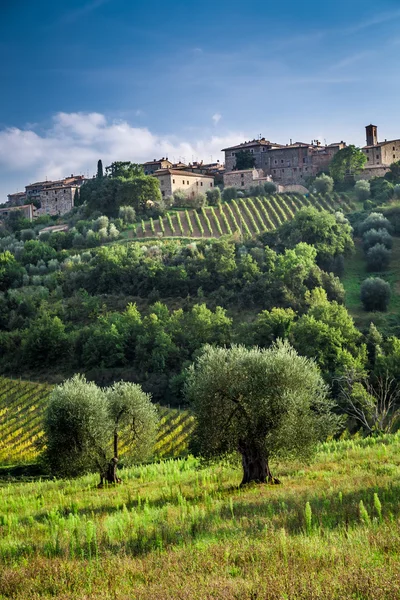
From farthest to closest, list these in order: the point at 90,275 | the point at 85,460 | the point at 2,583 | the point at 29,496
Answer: the point at 90,275 → the point at 85,460 → the point at 29,496 → the point at 2,583

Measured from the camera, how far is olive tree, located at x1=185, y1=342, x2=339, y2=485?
61.7 feet

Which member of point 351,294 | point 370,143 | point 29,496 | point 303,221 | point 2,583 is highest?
point 370,143

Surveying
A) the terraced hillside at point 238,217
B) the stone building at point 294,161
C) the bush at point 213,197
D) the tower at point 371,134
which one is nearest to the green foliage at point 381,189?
the terraced hillside at point 238,217

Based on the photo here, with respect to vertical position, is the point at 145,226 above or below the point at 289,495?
above

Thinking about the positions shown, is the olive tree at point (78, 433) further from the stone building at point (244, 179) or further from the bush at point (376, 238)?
the stone building at point (244, 179)

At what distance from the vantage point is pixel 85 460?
25188mm

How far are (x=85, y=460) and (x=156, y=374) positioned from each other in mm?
25712

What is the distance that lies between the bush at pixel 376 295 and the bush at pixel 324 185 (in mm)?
37259

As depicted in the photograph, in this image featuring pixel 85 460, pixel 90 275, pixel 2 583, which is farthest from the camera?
pixel 90 275

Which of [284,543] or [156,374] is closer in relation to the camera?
[284,543]

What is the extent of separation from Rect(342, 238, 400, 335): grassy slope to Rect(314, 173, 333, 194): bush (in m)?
22.0

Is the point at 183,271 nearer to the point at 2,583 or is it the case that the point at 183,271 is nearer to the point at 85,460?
the point at 85,460

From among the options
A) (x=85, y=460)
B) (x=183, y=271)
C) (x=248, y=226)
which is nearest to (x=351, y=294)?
(x=183, y=271)

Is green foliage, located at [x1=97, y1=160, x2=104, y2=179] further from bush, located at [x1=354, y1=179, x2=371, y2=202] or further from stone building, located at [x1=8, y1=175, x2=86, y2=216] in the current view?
bush, located at [x1=354, y1=179, x2=371, y2=202]
